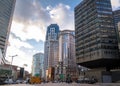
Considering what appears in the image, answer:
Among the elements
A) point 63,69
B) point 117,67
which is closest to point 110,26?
point 117,67

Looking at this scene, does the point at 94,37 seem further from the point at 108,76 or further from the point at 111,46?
the point at 108,76

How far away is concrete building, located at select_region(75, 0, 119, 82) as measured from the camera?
297 ft

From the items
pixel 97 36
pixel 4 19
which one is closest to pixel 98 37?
pixel 97 36

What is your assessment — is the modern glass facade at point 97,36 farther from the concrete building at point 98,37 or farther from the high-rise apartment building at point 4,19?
the high-rise apartment building at point 4,19

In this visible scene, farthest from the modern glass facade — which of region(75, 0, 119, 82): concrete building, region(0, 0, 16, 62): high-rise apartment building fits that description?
region(0, 0, 16, 62): high-rise apartment building

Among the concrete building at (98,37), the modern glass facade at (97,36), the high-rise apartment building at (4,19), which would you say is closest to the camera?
the modern glass facade at (97,36)

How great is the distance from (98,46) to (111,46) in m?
8.17

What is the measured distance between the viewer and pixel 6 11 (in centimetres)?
16012

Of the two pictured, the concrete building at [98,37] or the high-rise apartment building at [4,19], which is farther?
the high-rise apartment building at [4,19]

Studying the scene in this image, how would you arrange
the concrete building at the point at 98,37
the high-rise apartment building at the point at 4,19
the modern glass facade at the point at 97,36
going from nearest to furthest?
the modern glass facade at the point at 97,36 → the concrete building at the point at 98,37 → the high-rise apartment building at the point at 4,19

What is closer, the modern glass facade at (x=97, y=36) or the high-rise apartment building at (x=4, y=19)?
the modern glass facade at (x=97, y=36)

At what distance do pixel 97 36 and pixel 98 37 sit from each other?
3.75ft

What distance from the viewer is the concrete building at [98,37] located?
90.5m

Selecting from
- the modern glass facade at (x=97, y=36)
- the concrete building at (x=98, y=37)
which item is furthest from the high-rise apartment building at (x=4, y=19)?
the concrete building at (x=98, y=37)
